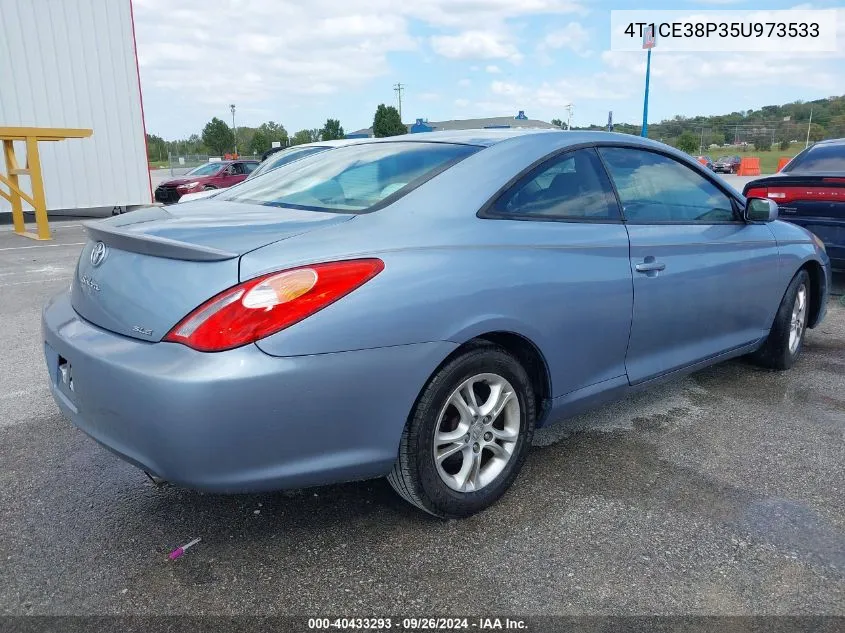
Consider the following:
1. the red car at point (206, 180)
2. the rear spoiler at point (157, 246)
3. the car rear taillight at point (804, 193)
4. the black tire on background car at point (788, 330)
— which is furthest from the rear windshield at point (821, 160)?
the red car at point (206, 180)

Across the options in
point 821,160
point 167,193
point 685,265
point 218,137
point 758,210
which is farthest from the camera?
point 218,137

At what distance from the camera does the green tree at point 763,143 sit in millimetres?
43688

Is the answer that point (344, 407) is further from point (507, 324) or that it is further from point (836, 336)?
point (836, 336)

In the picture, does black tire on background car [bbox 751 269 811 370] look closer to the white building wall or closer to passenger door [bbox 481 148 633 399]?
passenger door [bbox 481 148 633 399]

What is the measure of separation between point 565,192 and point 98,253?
185 cm

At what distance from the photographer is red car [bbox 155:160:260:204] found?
1867 centimetres

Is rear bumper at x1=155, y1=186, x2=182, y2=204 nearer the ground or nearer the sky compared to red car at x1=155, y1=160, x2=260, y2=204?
nearer the ground

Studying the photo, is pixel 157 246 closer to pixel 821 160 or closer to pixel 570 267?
pixel 570 267

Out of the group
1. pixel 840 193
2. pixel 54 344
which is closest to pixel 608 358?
pixel 54 344

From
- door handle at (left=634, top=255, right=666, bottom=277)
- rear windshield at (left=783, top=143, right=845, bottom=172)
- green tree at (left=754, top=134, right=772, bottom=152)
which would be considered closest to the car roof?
door handle at (left=634, top=255, right=666, bottom=277)

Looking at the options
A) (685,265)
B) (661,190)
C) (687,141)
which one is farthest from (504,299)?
(687,141)

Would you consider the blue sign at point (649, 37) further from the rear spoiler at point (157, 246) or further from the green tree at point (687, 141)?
the rear spoiler at point (157, 246)

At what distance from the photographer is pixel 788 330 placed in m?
4.17

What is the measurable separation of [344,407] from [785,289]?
315 centimetres
